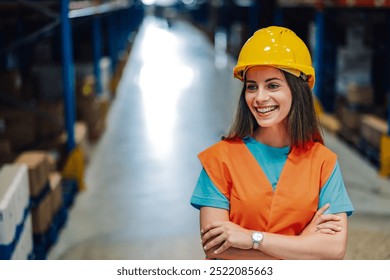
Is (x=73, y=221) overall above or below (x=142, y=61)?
below

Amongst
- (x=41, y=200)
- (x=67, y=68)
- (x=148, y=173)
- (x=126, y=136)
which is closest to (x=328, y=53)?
(x=126, y=136)

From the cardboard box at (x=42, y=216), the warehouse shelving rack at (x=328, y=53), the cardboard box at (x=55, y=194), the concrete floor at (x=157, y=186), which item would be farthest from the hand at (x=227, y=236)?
the warehouse shelving rack at (x=328, y=53)

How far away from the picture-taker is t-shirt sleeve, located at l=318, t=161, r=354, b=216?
175cm

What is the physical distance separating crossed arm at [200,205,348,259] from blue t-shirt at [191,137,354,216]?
0.03 meters

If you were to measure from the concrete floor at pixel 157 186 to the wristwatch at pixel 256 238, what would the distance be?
1949 millimetres

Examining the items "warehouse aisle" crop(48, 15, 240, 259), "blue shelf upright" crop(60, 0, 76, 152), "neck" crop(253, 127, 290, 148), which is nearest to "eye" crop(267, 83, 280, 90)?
"neck" crop(253, 127, 290, 148)

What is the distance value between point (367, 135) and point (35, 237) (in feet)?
14.4

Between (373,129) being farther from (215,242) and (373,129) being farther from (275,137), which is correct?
(215,242)

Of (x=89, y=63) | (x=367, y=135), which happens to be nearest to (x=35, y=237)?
(x=367, y=135)

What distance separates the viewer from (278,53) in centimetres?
174

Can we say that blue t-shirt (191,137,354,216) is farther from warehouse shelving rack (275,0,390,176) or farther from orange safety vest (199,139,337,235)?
warehouse shelving rack (275,0,390,176)

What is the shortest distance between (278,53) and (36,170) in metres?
2.87
